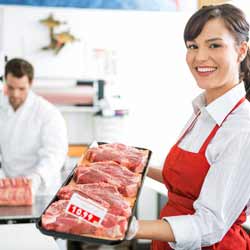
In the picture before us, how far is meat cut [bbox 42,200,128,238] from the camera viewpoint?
4.07 ft

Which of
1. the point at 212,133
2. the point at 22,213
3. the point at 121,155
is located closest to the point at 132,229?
the point at 212,133

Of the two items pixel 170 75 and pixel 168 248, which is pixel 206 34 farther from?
pixel 170 75

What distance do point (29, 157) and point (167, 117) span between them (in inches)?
75.6

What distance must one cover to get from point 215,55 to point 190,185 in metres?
0.41

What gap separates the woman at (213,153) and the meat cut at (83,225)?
0.06 meters

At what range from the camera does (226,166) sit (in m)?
1.40

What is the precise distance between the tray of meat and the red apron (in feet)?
0.39

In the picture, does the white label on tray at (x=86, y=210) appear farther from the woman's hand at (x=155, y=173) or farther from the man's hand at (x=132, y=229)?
the woman's hand at (x=155, y=173)

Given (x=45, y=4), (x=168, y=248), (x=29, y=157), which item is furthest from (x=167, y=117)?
(x=168, y=248)

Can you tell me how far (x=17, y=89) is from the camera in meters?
3.10

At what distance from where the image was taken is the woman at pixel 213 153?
4.59ft

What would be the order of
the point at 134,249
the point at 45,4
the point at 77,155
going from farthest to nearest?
1. the point at 77,155
2. the point at 134,249
3. the point at 45,4

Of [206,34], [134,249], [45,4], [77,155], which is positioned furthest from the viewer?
[77,155]

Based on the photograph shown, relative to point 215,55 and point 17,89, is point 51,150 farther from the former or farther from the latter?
point 215,55
